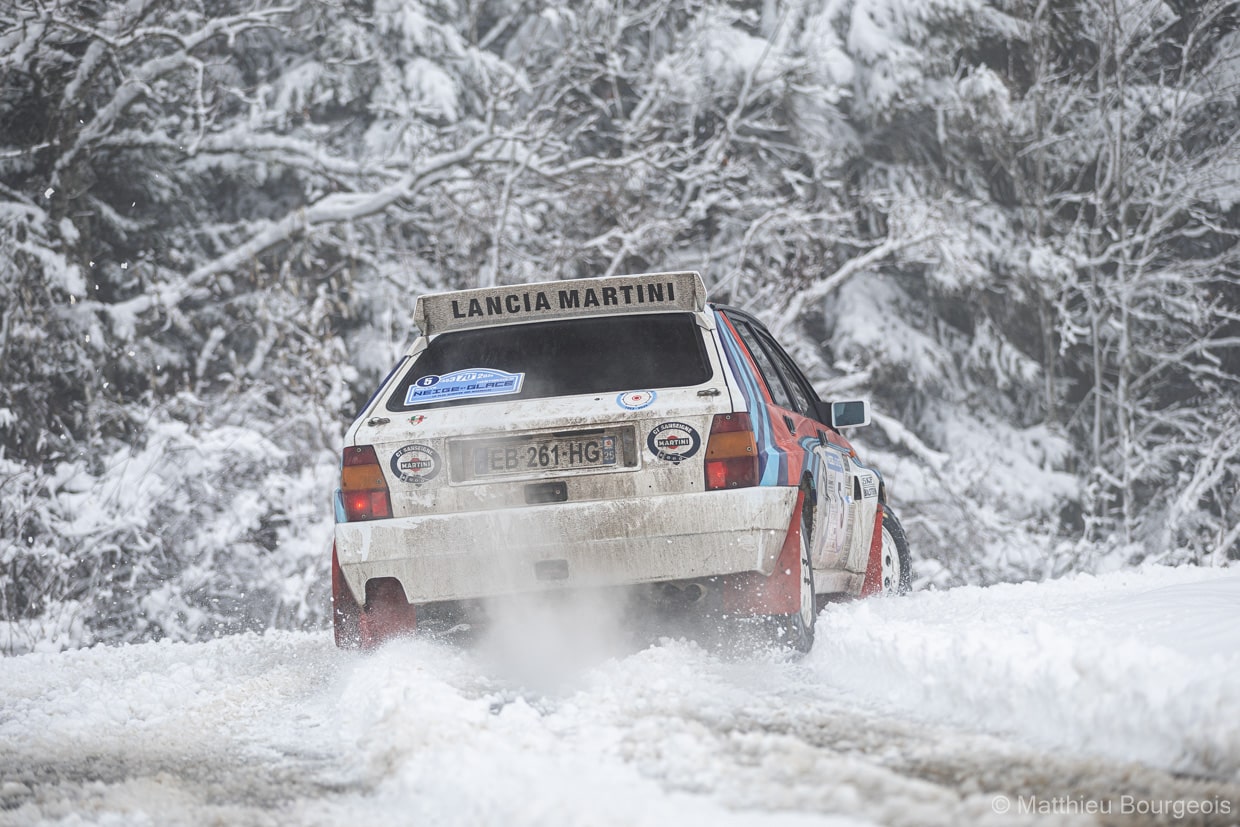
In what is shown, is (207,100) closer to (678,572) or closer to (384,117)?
(384,117)

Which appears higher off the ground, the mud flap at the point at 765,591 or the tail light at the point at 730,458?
the tail light at the point at 730,458

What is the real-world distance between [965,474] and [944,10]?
28.3 feet

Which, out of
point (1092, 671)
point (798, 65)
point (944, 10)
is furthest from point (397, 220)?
point (1092, 671)

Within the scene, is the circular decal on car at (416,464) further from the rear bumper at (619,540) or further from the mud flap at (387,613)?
the mud flap at (387,613)

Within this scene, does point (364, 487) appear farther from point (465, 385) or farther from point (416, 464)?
point (465, 385)

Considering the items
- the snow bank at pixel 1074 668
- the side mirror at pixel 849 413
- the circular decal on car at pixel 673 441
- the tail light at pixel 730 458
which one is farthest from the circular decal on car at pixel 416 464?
the side mirror at pixel 849 413

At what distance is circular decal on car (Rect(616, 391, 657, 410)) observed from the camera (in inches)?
197

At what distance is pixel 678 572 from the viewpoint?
193 inches

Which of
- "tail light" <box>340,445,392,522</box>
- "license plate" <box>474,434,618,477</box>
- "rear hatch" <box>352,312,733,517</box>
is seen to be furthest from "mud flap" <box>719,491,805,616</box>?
"tail light" <box>340,445,392,522</box>

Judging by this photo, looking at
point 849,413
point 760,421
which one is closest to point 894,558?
point 849,413

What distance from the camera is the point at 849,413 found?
269 inches

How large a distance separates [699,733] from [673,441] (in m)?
1.50

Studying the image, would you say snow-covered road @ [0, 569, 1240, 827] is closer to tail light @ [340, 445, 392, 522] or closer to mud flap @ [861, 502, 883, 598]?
tail light @ [340, 445, 392, 522]

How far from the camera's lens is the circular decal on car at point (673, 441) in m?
4.93
